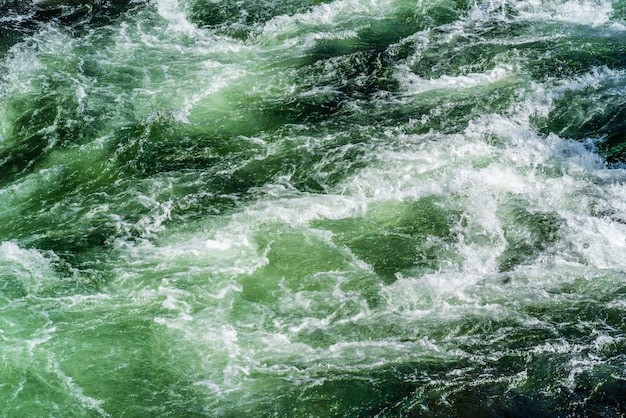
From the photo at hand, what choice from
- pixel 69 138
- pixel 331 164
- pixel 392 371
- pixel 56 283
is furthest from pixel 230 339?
pixel 69 138

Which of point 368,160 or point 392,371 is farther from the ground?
point 368,160

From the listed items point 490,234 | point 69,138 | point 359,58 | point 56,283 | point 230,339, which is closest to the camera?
point 230,339

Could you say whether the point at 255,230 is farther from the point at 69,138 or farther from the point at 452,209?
the point at 69,138

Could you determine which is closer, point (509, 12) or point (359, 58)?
point (359, 58)

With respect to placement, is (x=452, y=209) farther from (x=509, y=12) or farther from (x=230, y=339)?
(x=509, y=12)

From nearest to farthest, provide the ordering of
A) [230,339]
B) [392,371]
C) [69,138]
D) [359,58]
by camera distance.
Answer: [392,371]
[230,339]
[69,138]
[359,58]

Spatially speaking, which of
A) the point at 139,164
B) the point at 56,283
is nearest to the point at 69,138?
the point at 139,164

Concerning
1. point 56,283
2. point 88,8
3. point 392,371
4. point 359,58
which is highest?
point 88,8
